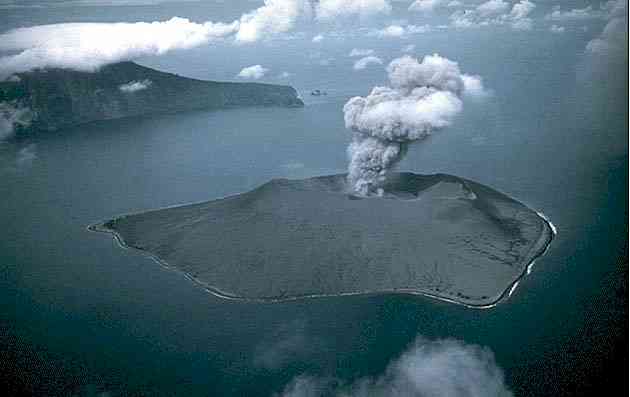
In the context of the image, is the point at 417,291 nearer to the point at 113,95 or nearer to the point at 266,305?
the point at 266,305

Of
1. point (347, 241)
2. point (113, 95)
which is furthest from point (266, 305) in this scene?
point (113, 95)

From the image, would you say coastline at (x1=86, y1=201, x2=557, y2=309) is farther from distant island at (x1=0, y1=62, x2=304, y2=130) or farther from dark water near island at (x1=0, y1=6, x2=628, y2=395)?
distant island at (x1=0, y1=62, x2=304, y2=130)

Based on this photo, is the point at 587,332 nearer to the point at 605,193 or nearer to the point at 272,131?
the point at 605,193

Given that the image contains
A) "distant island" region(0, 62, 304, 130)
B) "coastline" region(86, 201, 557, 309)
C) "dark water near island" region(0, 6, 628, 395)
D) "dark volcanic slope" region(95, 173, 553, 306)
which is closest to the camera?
"dark water near island" region(0, 6, 628, 395)

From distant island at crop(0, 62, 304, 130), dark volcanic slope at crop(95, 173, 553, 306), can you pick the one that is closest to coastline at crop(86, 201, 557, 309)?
dark volcanic slope at crop(95, 173, 553, 306)

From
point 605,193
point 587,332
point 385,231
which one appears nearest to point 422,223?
point 385,231
